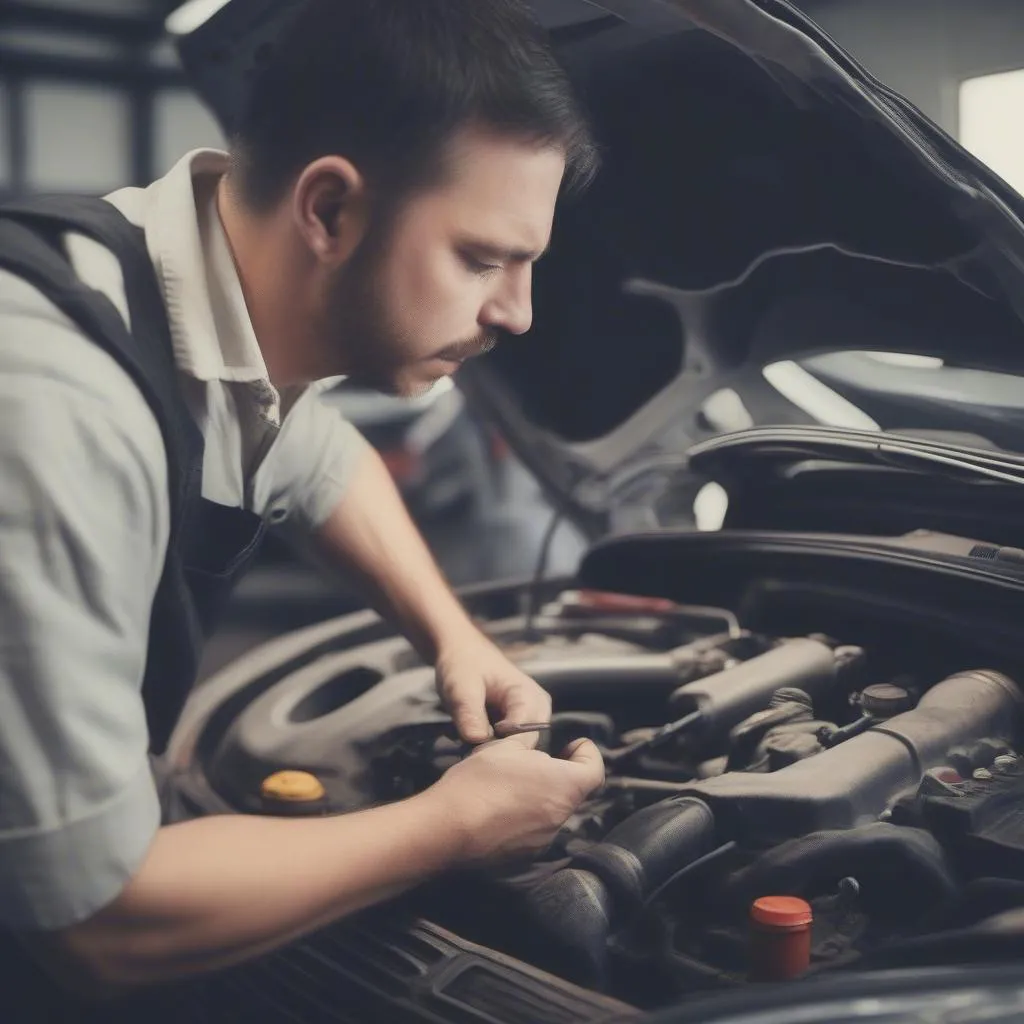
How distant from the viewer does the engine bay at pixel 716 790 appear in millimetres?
914

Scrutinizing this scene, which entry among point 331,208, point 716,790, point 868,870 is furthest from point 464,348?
point 868,870

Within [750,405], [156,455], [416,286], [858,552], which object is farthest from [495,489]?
[156,455]

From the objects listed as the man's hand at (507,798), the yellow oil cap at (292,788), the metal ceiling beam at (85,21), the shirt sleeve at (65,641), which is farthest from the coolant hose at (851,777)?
the metal ceiling beam at (85,21)

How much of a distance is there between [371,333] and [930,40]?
0.57 metres

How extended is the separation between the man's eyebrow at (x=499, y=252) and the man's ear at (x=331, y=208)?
9cm

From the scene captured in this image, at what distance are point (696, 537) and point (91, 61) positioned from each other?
84cm

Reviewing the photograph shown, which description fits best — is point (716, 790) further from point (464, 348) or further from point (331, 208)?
point (331, 208)

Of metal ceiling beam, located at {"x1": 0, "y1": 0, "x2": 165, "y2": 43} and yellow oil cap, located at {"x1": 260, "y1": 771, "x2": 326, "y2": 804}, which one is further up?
metal ceiling beam, located at {"x1": 0, "y1": 0, "x2": 165, "y2": 43}

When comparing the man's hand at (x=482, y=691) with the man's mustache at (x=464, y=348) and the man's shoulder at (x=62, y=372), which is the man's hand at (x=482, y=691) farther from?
the man's shoulder at (x=62, y=372)

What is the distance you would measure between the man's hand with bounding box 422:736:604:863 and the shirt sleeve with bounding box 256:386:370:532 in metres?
0.46

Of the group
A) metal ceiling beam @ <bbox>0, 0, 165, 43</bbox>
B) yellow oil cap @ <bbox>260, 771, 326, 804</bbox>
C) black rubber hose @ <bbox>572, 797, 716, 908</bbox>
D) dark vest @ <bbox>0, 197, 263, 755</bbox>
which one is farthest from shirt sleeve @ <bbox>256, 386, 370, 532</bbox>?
black rubber hose @ <bbox>572, 797, 716, 908</bbox>

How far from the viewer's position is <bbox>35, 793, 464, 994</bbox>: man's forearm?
79 cm

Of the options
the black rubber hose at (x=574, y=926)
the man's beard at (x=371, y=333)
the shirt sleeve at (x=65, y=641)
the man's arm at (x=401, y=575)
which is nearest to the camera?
→ the shirt sleeve at (x=65, y=641)

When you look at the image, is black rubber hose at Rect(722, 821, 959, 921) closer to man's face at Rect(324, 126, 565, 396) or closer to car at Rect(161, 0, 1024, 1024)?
car at Rect(161, 0, 1024, 1024)
